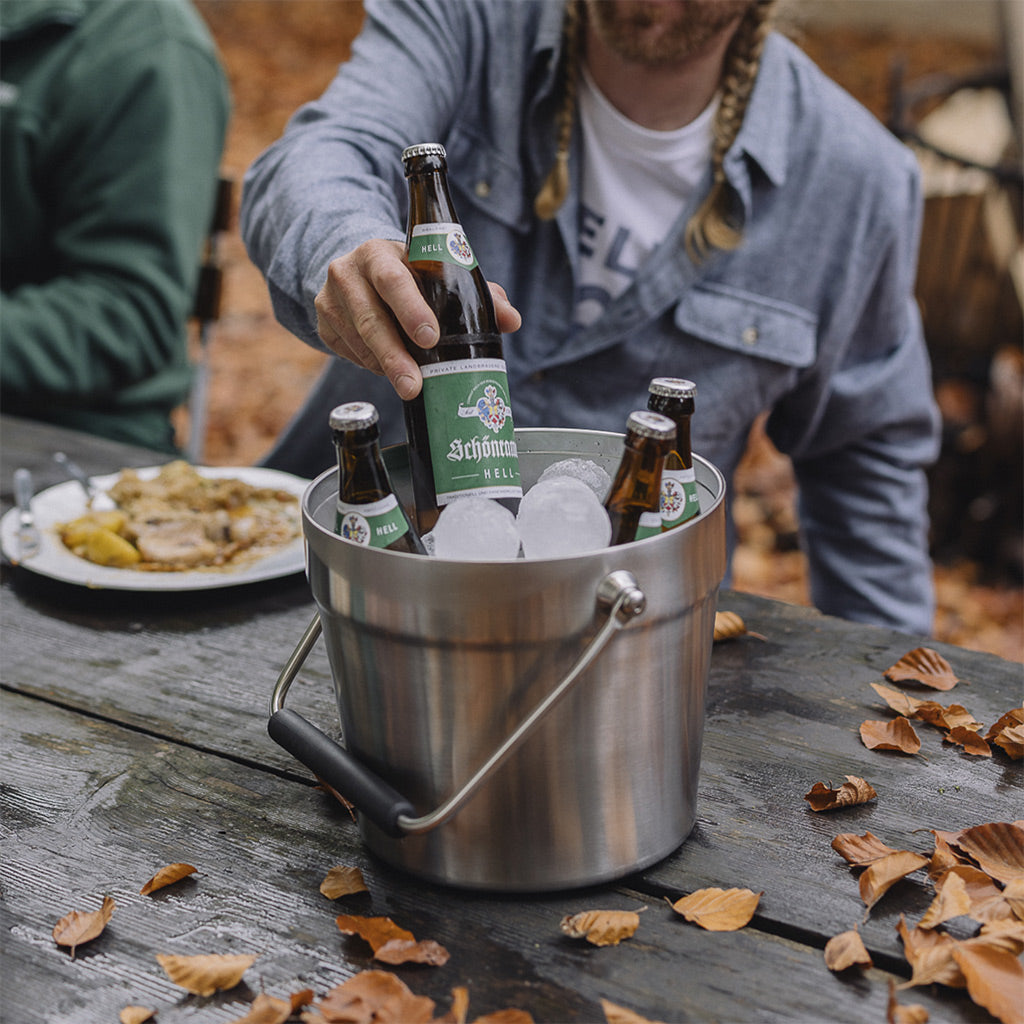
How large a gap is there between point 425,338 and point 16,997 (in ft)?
1.98

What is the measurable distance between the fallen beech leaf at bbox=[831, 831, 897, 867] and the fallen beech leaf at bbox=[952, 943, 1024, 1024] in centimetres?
11

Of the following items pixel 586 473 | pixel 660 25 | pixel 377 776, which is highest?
pixel 660 25

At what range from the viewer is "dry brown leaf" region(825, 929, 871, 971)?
74 centimetres

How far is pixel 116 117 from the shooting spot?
2.38 metres

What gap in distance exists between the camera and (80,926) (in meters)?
0.77

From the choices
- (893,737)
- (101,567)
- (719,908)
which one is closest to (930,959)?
(719,908)

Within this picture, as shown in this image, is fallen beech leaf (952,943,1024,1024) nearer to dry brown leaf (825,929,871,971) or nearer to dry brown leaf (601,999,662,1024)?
dry brown leaf (825,929,871,971)

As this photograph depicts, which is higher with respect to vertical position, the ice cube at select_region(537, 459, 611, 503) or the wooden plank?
the ice cube at select_region(537, 459, 611, 503)

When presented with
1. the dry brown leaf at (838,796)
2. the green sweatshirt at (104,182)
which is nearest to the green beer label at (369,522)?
the dry brown leaf at (838,796)

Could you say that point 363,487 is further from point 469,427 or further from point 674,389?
point 674,389

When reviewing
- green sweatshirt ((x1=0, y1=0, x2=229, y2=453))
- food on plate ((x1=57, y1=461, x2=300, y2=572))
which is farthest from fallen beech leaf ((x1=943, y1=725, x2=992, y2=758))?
green sweatshirt ((x1=0, y1=0, x2=229, y2=453))

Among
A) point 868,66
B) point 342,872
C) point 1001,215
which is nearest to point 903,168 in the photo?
point 342,872

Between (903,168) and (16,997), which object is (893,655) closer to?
(16,997)

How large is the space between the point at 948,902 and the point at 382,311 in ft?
2.31
